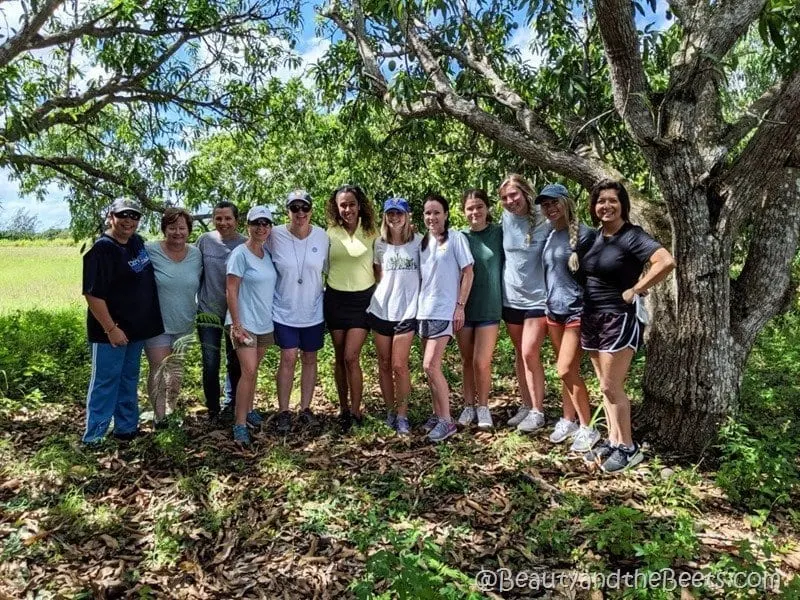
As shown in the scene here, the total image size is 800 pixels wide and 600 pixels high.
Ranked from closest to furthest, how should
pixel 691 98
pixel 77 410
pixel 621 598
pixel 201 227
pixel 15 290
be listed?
pixel 621 598 → pixel 691 98 → pixel 77 410 → pixel 201 227 → pixel 15 290

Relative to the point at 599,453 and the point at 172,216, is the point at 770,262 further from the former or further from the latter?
the point at 172,216

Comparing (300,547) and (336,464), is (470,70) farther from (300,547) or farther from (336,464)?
(300,547)

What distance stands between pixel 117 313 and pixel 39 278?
51.2ft

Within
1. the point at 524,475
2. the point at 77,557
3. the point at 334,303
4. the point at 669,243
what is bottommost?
the point at 77,557

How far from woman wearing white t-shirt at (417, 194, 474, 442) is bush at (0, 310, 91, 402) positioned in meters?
3.82

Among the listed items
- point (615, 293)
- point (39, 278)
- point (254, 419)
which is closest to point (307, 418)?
point (254, 419)

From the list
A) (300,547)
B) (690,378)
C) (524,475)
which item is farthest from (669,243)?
(300,547)

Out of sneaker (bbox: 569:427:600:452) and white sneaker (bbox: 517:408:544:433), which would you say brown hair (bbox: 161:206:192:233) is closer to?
white sneaker (bbox: 517:408:544:433)

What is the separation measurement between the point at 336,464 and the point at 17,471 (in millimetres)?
2272

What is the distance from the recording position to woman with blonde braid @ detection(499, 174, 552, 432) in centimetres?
444

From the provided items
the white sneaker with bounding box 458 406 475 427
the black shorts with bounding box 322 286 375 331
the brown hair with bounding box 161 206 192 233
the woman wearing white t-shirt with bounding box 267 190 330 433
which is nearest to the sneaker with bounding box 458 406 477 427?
the white sneaker with bounding box 458 406 475 427

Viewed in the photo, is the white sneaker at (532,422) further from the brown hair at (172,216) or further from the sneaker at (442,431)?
the brown hair at (172,216)

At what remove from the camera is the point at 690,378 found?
4047 mm

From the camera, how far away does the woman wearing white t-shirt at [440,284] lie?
436cm
